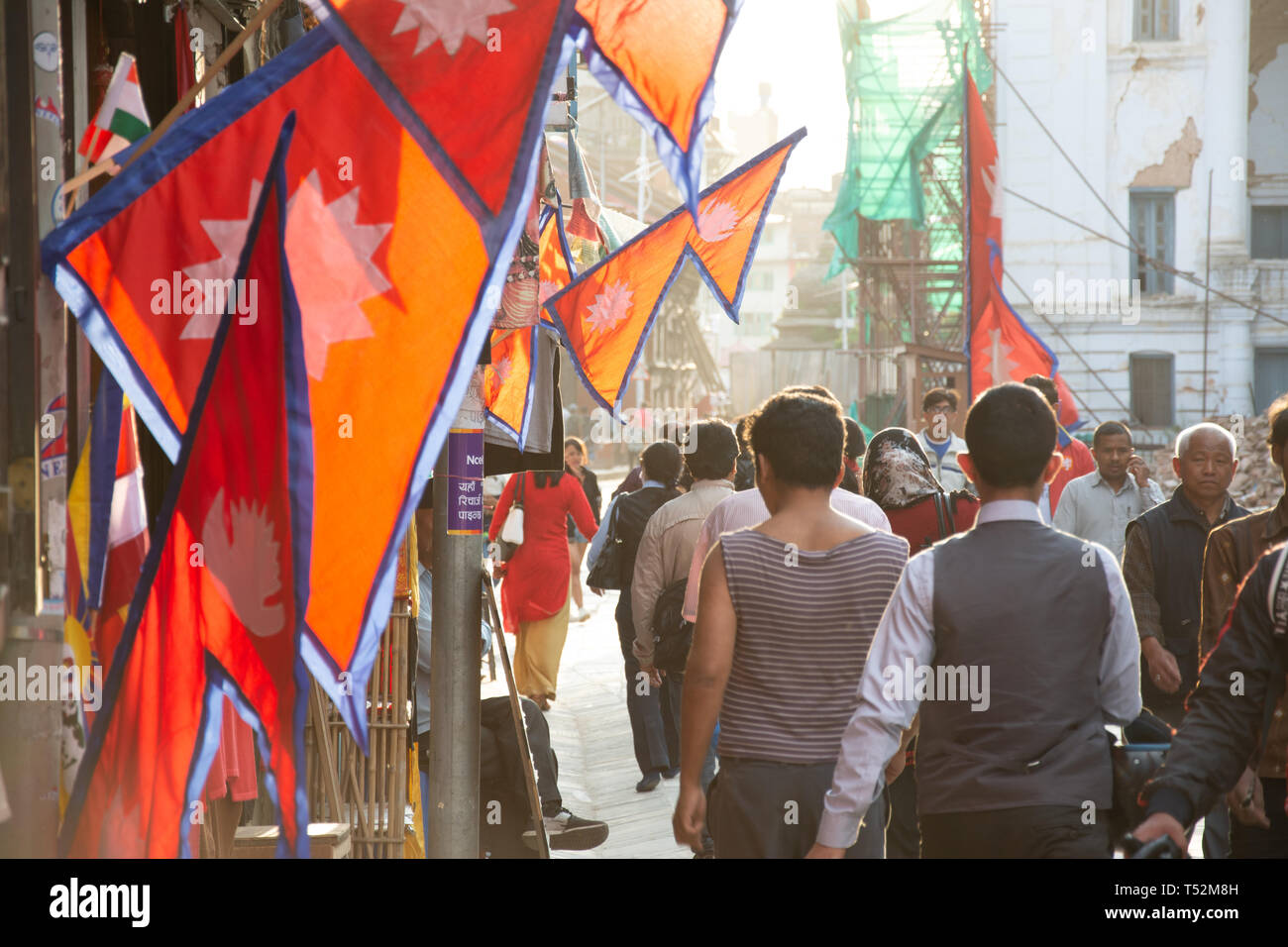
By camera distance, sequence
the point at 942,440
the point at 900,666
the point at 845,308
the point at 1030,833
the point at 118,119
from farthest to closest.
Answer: the point at 845,308 → the point at 942,440 → the point at 118,119 → the point at 900,666 → the point at 1030,833

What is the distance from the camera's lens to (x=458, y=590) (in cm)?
419

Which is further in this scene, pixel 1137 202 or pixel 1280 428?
pixel 1137 202

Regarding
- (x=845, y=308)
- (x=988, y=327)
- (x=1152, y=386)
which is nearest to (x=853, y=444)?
(x=988, y=327)

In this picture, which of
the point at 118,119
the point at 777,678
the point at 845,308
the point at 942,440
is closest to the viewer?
the point at 777,678

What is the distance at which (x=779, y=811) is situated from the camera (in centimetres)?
379

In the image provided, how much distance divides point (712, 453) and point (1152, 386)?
24.5m

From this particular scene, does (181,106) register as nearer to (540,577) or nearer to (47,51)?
(47,51)

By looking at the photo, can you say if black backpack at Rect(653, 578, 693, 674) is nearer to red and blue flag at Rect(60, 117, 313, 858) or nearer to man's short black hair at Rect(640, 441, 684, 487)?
man's short black hair at Rect(640, 441, 684, 487)

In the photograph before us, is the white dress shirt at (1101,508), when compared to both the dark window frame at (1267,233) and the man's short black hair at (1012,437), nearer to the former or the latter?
the man's short black hair at (1012,437)

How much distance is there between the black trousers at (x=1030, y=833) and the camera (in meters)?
3.35

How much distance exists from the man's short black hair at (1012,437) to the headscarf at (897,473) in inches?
79.9

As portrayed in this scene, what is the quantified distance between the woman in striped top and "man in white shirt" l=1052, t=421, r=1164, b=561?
16.0ft

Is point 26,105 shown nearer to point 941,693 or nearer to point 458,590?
point 458,590
